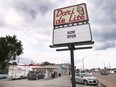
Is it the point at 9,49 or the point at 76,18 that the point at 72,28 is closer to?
the point at 76,18

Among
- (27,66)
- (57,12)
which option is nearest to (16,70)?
(27,66)

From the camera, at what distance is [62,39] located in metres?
6.70

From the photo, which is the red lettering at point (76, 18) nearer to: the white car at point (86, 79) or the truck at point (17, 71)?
the white car at point (86, 79)

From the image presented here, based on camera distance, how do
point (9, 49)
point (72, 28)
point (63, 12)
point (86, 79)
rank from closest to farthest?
point (72, 28) → point (63, 12) → point (86, 79) → point (9, 49)

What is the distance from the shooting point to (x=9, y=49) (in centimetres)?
4819

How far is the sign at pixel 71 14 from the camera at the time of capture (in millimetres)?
6461

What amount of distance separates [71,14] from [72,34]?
0.80 meters

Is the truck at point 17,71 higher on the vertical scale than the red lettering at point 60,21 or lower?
lower

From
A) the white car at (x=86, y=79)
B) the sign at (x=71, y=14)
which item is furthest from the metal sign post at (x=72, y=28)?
the white car at (x=86, y=79)

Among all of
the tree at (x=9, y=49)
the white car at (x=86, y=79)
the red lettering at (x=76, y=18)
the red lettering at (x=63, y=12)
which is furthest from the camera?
the tree at (x=9, y=49)

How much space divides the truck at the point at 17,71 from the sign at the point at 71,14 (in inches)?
1303

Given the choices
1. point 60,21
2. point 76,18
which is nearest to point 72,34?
point 76,18

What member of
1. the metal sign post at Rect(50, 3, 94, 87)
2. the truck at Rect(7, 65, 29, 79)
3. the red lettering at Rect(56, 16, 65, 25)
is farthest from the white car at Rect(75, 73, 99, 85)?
the red lettering at Rect(56, 16, 65, 25)

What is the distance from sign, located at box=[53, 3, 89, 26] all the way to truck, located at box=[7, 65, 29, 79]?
33.1 metres
